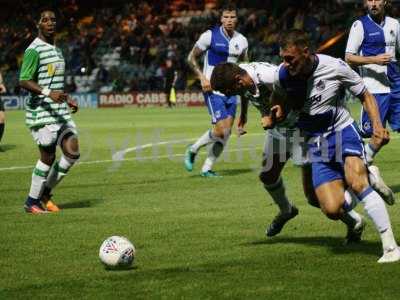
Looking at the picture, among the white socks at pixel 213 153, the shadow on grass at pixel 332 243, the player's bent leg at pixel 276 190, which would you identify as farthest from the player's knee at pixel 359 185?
the white socks at pixel 213 153

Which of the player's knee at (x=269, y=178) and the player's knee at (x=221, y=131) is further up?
the player's knee at (x=269, y=178)

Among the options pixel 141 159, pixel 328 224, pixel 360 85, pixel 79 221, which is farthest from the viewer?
pixel 141 159

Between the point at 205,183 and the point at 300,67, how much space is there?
20.9 feet

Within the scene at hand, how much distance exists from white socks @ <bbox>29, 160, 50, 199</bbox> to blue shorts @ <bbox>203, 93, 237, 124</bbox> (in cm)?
436

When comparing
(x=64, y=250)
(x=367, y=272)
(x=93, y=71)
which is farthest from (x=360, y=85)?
(x=93, y=71)

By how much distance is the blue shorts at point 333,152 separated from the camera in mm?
8273

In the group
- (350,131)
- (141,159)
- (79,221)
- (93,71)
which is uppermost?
(350,131)

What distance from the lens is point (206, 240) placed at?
9352mm

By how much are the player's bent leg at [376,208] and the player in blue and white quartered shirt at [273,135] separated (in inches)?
20.4

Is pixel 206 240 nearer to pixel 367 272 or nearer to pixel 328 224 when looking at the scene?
pixel 328 224

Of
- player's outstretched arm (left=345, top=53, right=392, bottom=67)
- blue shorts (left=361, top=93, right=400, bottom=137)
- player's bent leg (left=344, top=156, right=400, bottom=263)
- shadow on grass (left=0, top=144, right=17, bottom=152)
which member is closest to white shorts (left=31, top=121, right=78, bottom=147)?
player's outstretched arm (left=345, top=53, right=392, bottom=67)

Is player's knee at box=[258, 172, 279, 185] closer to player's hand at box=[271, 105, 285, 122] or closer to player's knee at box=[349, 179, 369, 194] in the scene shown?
player's hand at box=[271, 105, 285, 122]

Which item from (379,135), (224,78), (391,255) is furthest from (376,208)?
(224,78)

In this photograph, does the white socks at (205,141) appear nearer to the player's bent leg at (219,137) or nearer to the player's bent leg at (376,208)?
the player's bent leg at (219,137)
